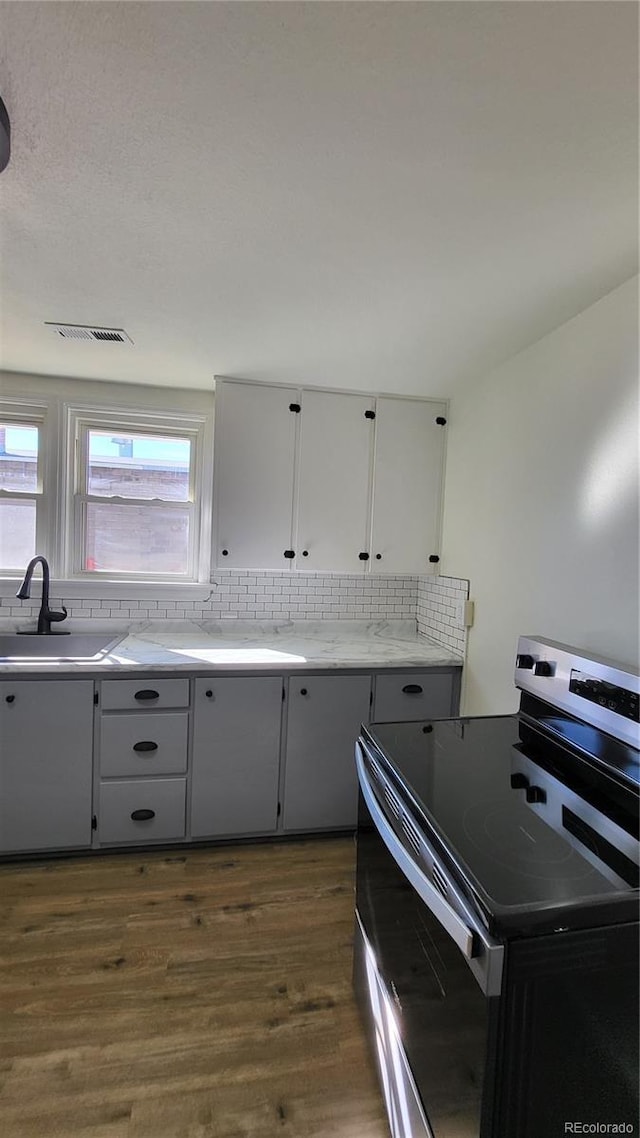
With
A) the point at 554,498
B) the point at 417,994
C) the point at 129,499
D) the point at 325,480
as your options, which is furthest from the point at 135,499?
the point at 417,994

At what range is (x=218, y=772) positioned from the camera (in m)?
2.22

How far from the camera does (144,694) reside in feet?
6.96

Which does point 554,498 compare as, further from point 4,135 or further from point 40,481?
point 40,481

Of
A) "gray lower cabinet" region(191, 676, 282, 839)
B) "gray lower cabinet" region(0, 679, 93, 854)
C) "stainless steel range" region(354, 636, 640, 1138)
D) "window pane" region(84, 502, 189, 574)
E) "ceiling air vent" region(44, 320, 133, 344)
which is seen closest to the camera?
"stainless steel range" region(354, 636, 640, 1138)

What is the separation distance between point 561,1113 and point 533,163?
177 centimetres

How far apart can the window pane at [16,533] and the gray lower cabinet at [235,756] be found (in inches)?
52.1

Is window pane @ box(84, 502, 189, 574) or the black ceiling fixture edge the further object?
window pane @ box(84, 502, 189, 574)

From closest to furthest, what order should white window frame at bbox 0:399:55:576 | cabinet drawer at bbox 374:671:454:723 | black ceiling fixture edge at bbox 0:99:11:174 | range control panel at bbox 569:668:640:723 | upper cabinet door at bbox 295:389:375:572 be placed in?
1. black ceiling fixture edge at bbox 0:99:11:174
2. range control panel at bbox 569:668:640:723
3. cabinet drawer at bbox 374:671:454:723
4. upper cabinet door at bbox 295:389:375:572
5. white window frame at bbox 0:399:55:576

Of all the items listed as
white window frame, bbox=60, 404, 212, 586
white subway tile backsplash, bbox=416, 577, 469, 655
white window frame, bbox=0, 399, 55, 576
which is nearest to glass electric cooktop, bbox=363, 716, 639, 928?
white subway tile backsplash, bbox=416, 577, 469, 655

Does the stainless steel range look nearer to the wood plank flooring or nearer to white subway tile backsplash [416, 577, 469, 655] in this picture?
the wood plank flooring

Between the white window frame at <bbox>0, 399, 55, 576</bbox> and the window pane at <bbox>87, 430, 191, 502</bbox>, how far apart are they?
0.21 m

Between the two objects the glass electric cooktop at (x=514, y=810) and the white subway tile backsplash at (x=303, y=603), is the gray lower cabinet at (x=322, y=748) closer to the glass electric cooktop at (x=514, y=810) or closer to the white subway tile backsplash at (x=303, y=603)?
the white subway tile backsplash at (x=303, y=603)

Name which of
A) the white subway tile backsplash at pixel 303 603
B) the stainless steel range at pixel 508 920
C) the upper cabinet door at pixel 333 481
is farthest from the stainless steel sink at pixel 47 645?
the stainless steel range at pixel 508 920

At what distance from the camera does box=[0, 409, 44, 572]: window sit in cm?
262
